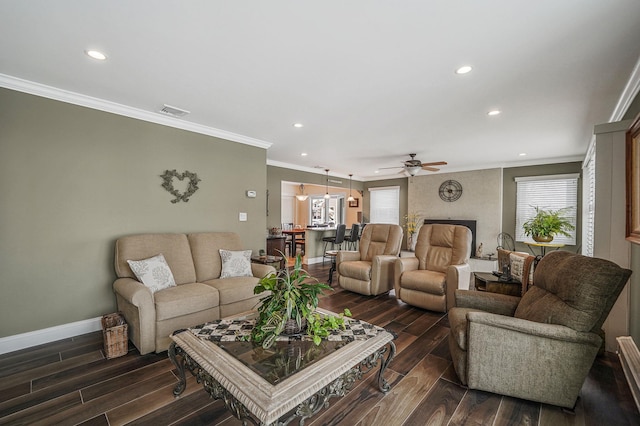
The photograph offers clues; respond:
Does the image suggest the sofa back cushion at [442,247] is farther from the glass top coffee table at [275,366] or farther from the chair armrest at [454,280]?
the glass top coffee table at [275,366]

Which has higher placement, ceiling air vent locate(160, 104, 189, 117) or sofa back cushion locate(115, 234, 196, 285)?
ceiling air vent locate(160, 104, 189, 117)

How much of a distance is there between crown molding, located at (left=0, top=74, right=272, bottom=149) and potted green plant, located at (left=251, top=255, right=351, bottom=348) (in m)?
2.74

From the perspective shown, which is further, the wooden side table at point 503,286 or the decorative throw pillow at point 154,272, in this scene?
the wooden side table at point 503,286

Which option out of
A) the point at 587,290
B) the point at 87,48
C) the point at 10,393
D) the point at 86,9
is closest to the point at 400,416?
the point at 587,290

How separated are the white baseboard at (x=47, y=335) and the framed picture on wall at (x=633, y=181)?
16.1 ft

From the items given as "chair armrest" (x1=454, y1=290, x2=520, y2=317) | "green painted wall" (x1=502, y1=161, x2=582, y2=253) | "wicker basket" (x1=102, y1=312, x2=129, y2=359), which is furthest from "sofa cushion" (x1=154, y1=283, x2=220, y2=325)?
"green painted wall" (x1=502, y1=161, x2=582, y2=253)

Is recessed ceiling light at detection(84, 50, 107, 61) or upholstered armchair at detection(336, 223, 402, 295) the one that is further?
upholstered armchair at detection(336, 223, 402, 295)

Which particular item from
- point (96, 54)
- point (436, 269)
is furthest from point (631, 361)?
point (96, 54)

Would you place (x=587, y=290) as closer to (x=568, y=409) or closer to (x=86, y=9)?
(x=568, y=409)

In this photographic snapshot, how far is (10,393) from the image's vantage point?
6.53 ft

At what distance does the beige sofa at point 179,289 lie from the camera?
2.48m

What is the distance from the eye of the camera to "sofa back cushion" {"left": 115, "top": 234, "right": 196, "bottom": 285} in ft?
9.61

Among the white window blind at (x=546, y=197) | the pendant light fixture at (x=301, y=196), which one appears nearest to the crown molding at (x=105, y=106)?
the pendant light fixture at (x=301, y=196)

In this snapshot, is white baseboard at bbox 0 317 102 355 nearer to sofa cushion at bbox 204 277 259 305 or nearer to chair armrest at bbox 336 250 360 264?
sofa cushion at bbox 204 277 259 305
